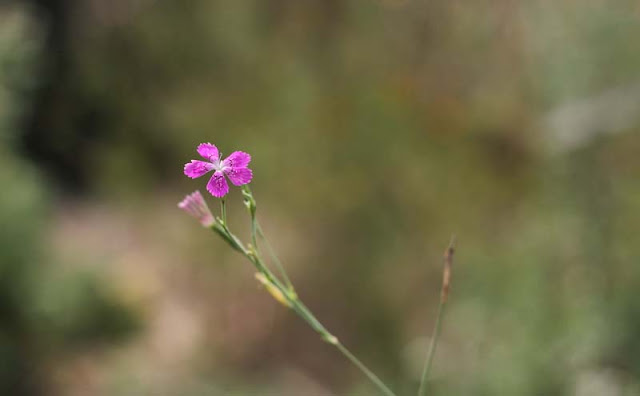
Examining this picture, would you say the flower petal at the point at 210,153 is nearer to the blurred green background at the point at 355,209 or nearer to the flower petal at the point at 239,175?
the flower petal at the point at 239,175

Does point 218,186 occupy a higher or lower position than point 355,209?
lower

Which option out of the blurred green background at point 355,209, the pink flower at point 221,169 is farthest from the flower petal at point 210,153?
the blurred green background at point 355,209

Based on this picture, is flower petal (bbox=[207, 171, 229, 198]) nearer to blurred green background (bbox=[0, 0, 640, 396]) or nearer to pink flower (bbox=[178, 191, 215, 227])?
pink flower (bbox=[178, 191, 215, 227])

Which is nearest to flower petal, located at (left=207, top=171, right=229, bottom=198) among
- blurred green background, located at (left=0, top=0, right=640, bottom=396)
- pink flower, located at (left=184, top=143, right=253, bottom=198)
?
pink flower, located at (left=184, top=143, right=253, bottom=198)

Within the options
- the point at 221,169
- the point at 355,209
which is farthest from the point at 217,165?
the point at 355,209

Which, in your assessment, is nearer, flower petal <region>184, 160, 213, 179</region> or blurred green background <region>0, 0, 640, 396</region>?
flower petal <region>184, 160, 213, 179</region>

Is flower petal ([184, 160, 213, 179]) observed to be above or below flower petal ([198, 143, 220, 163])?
below

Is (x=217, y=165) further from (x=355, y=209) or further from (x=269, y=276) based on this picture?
(x=355, y=209)

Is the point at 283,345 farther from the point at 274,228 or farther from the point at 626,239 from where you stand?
the point at 626,239
